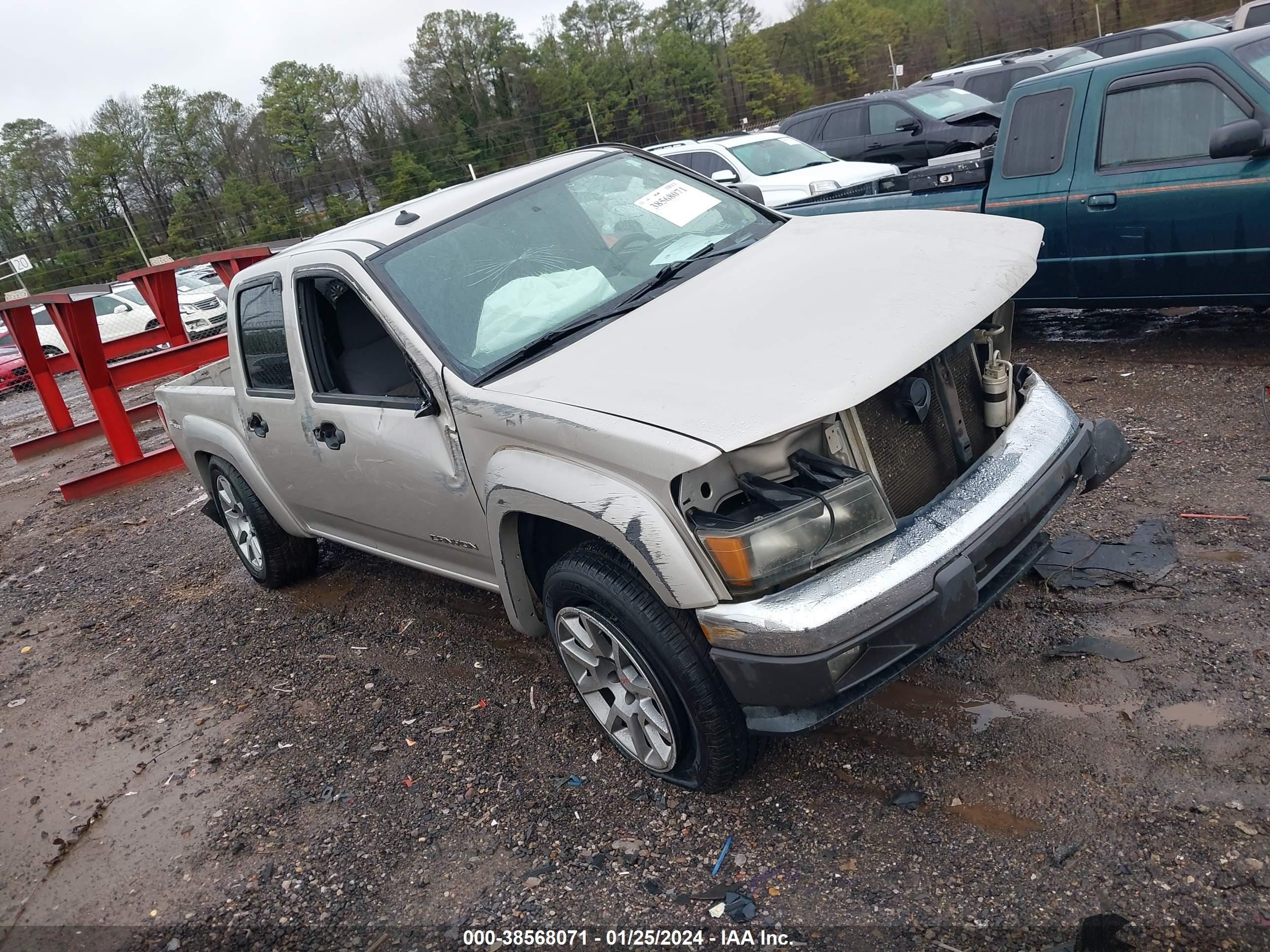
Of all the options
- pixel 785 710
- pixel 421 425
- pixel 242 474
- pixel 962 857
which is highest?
pixel 421 425

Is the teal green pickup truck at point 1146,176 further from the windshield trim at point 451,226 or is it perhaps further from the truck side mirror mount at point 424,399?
the truck side mirror mount at point 424,399

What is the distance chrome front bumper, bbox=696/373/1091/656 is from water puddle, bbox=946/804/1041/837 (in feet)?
2.31

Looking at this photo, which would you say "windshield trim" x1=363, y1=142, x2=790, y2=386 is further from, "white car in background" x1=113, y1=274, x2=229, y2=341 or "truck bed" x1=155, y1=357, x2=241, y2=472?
"white car in background" x1=113, y1=274, x2=229, y2=341

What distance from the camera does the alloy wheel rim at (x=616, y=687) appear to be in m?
2.85

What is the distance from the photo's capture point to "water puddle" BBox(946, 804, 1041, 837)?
100 inches

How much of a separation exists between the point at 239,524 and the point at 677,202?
323cm

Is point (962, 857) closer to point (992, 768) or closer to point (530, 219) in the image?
point (992, 768)

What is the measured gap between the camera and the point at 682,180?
416cm

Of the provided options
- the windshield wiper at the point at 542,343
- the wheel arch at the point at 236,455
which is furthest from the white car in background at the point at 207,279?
the windshield wiper at the point at 542,343

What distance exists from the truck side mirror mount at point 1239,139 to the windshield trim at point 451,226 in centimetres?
242

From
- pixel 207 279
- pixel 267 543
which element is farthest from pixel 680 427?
pixel 207 279

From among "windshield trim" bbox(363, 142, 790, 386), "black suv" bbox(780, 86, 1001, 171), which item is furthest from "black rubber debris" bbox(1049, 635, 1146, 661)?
"black suv" bbox(780, 86, 1001, 171)

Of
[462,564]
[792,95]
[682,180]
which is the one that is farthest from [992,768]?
[792,95]

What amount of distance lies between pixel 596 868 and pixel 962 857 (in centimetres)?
105
